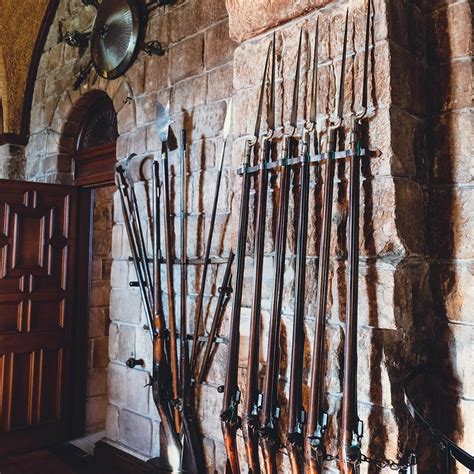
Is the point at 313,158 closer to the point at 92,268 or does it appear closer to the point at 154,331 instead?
the point at 154,331

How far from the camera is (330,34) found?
1337 mm

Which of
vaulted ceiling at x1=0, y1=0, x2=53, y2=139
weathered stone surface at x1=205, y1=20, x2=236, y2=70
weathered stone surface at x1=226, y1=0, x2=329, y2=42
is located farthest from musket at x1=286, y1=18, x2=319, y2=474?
vaulted ceiling at x1=0, y1=0, x2=53, y2=139

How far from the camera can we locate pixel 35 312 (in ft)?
9.84

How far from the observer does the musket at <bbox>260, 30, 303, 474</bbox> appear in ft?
4.17

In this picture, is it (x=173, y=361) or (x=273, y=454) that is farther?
(x=173, y=361)

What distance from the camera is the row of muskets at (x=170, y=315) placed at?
2023 mm

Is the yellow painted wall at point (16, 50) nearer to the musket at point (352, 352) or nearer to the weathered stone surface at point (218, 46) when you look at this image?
the weathered stone surface at point (218, 46)

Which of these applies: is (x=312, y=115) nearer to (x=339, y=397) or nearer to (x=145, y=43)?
(x=339, y=397)

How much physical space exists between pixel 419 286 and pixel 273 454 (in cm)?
58

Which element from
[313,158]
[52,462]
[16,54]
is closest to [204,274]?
[313,158]

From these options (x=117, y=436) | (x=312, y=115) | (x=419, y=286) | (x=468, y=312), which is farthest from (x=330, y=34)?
(x=117, y=436)

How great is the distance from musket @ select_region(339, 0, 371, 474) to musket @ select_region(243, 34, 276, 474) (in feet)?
0.86

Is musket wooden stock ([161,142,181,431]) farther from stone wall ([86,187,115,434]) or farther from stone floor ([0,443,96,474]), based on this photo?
stone wall ([86,187,115,434])

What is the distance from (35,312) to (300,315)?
7.34 feet
